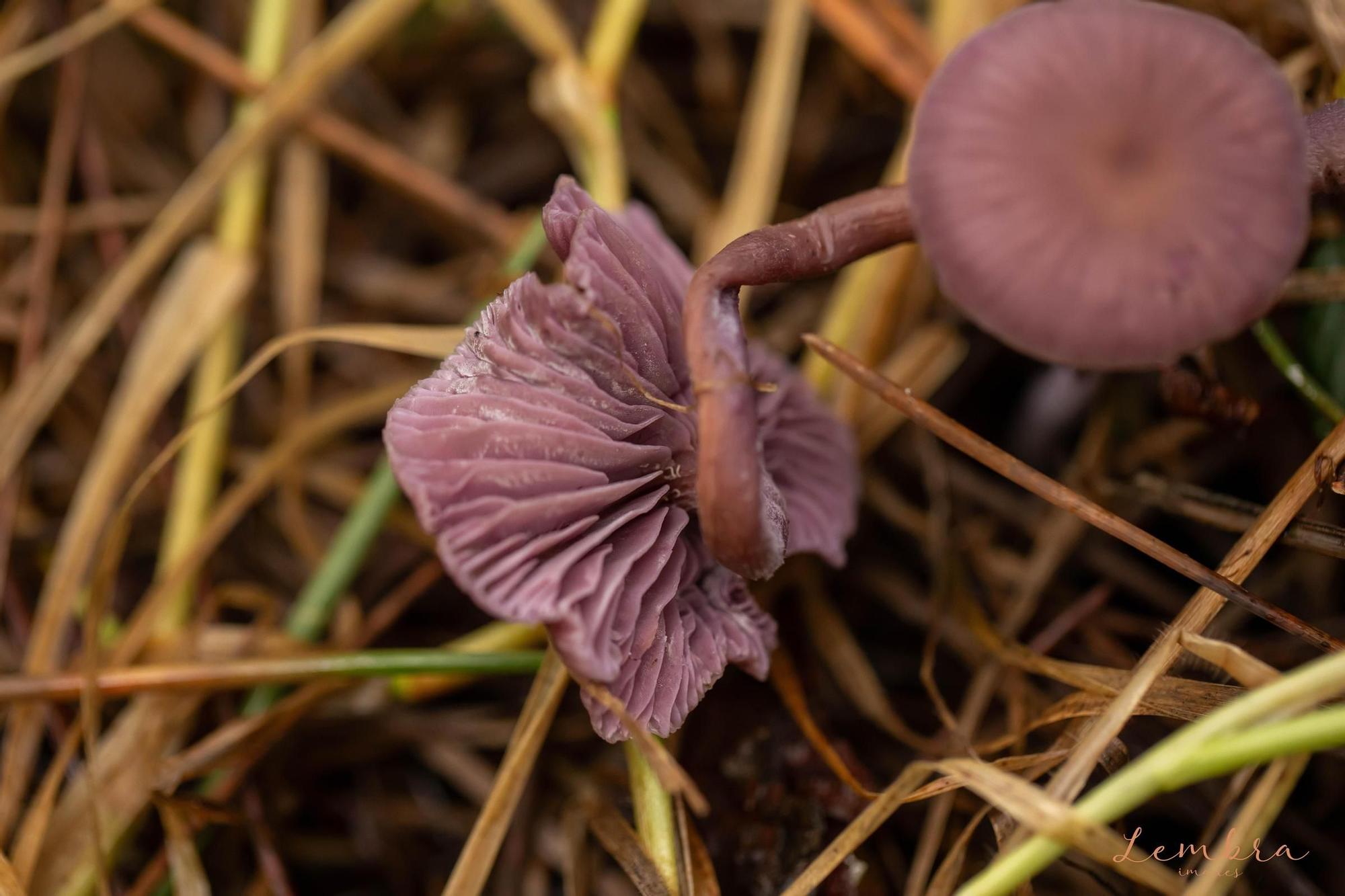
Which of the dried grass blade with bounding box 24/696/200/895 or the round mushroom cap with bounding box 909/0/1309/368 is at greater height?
the round mushroom cap with bounding box 909/0/1309/368

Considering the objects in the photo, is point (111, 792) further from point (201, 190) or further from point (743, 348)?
point (743, 348)

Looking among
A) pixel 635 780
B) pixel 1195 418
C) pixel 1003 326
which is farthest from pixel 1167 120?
pixel 635 780

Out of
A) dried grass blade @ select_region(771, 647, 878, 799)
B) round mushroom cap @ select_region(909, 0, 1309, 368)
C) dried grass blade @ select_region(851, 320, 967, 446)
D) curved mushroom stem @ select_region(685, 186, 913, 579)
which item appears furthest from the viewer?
dried grass blade @ select_region(851, 320, 967, 446)

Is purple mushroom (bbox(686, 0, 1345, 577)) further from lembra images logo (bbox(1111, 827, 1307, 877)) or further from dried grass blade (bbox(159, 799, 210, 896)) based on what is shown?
dried grass blade (bbox(159, 799, 210, 896))

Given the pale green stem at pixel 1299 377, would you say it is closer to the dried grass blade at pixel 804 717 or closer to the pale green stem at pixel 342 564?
the dried grass blade at pixel 804 717

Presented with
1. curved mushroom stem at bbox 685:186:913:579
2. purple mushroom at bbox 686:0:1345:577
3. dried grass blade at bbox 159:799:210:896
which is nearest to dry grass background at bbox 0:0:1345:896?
dried grass blade at bbox 159:799:210:896

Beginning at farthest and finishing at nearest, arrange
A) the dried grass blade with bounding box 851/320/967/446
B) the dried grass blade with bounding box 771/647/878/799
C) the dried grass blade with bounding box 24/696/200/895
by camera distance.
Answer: the dried grass blade with bounding box 851/320/967/446 → the dried grass blade with bounding box 24/696/200/895 → the dried grass blade with bounding box 771/647/878/799
